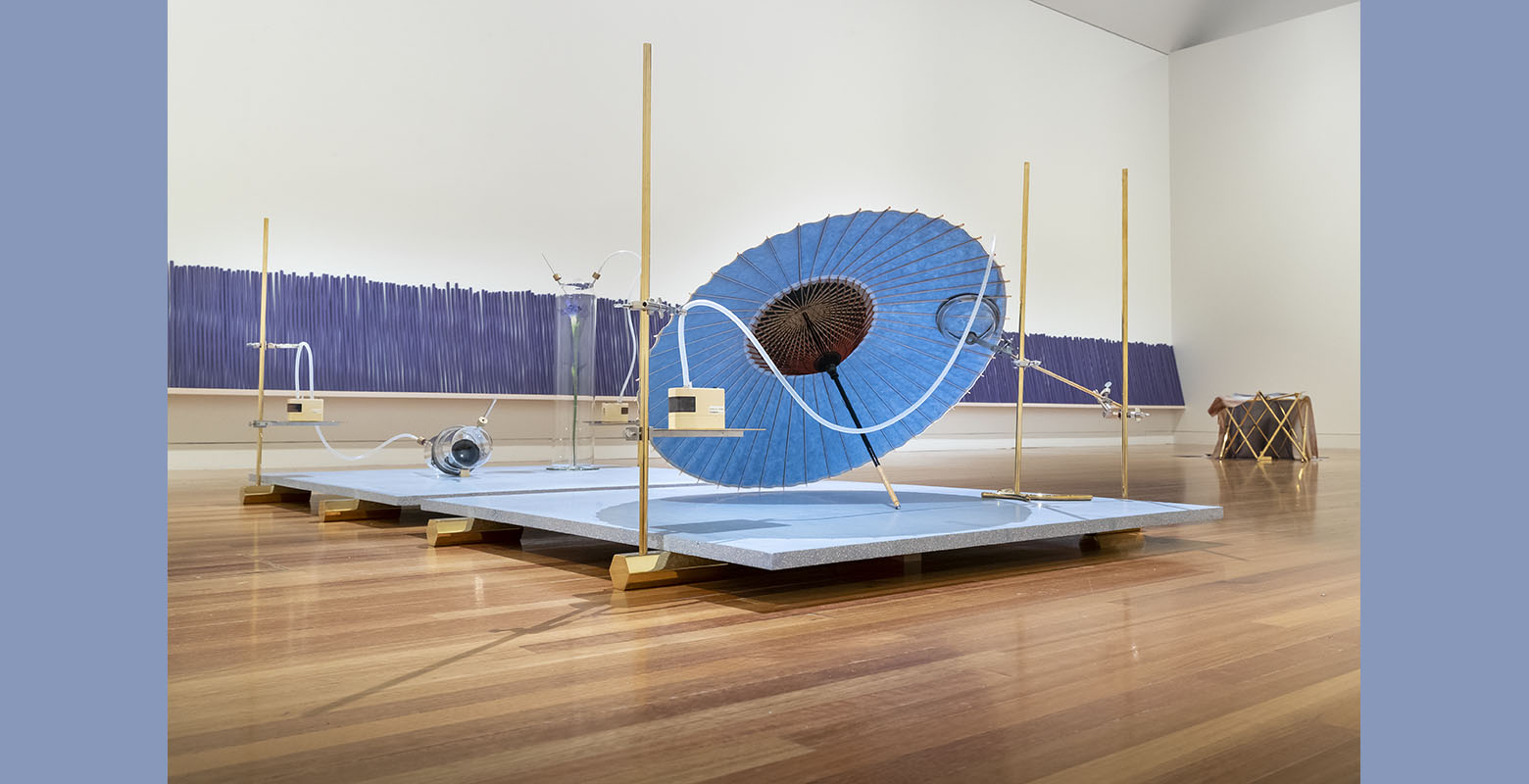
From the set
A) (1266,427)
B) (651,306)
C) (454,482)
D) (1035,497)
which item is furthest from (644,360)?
(1266,427)

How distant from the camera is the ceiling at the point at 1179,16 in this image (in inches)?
412

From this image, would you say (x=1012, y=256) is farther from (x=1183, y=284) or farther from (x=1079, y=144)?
(x=1183, y=284)

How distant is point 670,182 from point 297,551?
544 centimetres

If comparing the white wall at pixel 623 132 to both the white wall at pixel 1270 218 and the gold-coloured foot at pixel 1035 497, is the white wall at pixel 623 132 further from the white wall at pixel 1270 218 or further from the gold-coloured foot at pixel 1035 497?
the gold-coloured foot at pixel 1035 497

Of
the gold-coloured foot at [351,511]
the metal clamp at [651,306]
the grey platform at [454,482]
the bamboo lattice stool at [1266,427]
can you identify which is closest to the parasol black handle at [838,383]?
the metal clamp at [651,306]

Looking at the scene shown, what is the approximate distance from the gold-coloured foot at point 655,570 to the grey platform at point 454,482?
113 cm

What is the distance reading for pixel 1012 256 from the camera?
9992 millimetres

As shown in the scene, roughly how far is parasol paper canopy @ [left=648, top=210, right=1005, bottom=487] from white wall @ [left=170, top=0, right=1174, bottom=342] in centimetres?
425

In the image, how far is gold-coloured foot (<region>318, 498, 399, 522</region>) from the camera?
3.34 metres

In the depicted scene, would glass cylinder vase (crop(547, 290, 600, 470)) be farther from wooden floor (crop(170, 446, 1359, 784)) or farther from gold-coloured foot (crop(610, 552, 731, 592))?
gold-coloured foot (crop(610, 552, 731, 592))

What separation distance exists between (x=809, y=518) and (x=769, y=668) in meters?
1.01

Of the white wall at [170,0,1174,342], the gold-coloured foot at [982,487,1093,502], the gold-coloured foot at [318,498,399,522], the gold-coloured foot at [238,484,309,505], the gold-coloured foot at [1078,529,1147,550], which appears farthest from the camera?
the white wall at [170,0,1174,342]

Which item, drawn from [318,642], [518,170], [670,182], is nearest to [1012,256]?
[670,182]

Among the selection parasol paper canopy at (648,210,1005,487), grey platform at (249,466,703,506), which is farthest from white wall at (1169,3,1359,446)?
parasol paper canopy at (648,210,1005,487)
